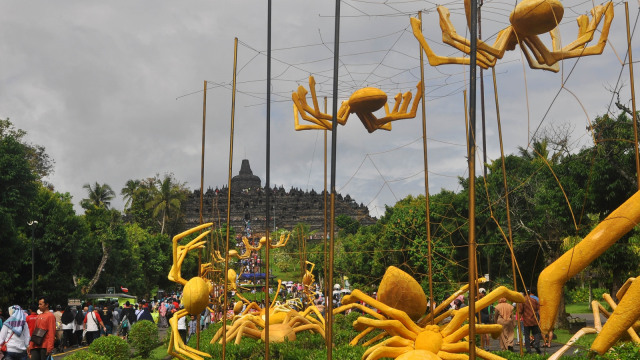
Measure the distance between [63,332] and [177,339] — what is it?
10.9 metres

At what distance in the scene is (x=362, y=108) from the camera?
363 inches

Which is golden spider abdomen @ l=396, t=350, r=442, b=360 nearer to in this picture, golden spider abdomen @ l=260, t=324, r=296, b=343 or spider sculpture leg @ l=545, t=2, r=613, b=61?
spider sculpture leg @ l=545, t=2, r=613, b=61

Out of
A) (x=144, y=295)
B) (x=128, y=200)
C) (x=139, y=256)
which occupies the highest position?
(x=128, y=200)

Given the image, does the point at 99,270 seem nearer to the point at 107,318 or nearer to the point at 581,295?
the point at 107,318

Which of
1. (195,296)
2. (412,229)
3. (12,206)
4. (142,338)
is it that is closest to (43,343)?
(195,296)

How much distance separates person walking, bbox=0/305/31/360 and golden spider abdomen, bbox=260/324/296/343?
4.30 metres

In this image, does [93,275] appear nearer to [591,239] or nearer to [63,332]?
[63,332]

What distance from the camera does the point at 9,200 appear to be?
2522 centimetres

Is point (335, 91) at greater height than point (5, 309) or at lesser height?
greater

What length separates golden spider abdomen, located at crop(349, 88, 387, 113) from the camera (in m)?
8.92

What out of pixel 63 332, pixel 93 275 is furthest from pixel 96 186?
pixel 63 332

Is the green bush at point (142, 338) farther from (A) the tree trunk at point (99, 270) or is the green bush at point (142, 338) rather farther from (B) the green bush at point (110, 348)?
(A) the tree trunk at point (99, 270)

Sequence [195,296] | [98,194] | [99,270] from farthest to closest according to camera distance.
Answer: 1. [98,194]
2. [99,270]
3. [195,296]

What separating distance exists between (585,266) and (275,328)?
8814mm
